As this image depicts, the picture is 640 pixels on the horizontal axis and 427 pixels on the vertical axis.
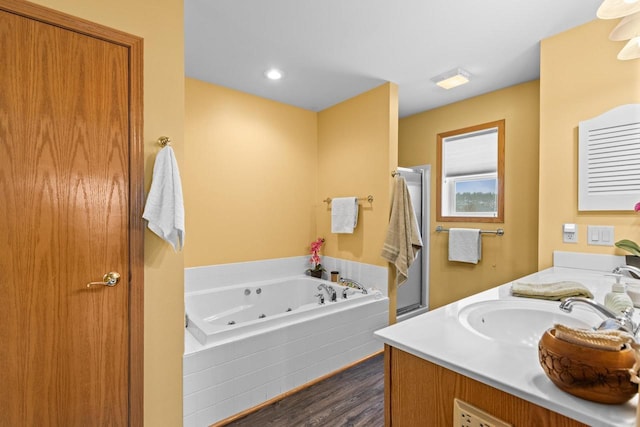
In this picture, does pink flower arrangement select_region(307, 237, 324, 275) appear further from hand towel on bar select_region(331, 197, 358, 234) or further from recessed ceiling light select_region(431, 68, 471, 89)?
recessed ceiling light select_region(431, 68, 471, 89)

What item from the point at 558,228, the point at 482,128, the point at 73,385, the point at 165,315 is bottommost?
the point at 73,385

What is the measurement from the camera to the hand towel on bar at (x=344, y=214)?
3.22m

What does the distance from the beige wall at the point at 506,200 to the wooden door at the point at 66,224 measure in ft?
9.92

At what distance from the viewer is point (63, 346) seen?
1.41m

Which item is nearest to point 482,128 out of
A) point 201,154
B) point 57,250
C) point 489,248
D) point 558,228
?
point 489,248

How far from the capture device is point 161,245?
166 centimetres

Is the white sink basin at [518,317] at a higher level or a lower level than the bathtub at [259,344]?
higher

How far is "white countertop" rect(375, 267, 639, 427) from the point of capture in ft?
2.08

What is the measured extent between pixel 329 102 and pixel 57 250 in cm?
284

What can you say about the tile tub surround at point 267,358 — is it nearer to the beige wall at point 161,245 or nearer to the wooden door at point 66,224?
the beige wall at point 161,245

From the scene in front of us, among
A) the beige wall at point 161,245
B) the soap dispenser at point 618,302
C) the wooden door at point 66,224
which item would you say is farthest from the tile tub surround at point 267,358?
the soap dispenser at point 618,302

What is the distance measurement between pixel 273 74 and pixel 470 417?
2.79m

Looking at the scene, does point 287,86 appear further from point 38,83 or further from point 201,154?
point 38,83

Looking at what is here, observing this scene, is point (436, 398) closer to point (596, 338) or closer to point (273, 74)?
point (596, 338)
